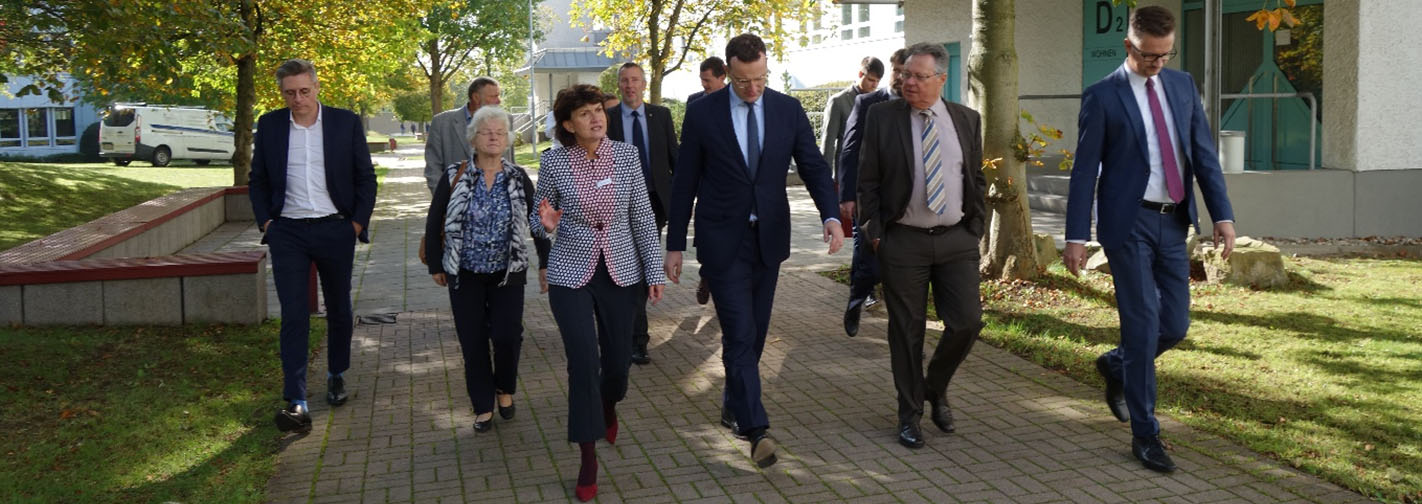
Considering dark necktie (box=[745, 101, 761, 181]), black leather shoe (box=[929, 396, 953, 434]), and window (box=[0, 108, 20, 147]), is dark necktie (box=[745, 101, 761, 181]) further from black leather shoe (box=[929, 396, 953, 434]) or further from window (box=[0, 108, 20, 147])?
window (box=[0, 108, 20, 147])

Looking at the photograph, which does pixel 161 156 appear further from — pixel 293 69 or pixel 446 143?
pixel 293 69

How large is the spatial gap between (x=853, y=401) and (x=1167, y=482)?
1.97 m

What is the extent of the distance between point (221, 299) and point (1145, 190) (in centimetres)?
680

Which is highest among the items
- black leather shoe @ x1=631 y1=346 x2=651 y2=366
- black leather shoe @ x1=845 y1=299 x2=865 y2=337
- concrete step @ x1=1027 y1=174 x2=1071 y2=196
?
concrete step @ x1=1027 y1=174 x2=1071 y2=196

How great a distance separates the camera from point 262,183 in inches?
265

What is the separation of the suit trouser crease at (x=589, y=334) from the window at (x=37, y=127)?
57239mm

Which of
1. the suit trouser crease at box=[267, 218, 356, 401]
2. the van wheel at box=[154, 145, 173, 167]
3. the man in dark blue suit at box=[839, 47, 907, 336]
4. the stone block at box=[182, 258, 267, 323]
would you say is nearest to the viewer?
the suit trouser crease at box=[267, 218, 356, 401]

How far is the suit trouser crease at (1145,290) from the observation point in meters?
5.49

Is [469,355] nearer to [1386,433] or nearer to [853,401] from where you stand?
[853,401]

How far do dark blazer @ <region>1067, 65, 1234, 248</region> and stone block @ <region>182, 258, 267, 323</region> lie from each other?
251 inches

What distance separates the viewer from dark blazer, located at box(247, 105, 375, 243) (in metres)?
6.69

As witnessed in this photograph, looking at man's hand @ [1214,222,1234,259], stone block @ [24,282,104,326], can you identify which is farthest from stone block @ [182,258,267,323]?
man's hand @ [1214,222,1234,259]

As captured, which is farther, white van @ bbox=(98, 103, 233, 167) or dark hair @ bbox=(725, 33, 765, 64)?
white van @ bbox=(98, 103, 233, 167)

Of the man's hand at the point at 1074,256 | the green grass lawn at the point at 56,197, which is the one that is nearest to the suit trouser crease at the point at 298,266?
the man's hand at the point at 1074,256
